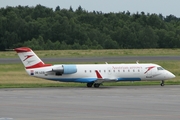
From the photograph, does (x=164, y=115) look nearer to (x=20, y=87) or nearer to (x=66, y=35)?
(x=20, y=87)

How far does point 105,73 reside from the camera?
5453cm

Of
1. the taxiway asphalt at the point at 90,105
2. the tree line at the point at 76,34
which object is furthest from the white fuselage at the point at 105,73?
the tree line at the point at 76,34

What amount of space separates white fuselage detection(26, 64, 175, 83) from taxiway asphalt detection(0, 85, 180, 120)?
5.27 metres

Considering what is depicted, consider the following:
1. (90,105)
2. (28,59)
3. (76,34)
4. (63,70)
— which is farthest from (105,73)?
(76,34)

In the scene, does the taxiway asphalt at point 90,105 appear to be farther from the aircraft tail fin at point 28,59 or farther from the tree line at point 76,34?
the tree line at point 76,34

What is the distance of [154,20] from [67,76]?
116m

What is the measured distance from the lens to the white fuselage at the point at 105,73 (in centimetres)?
5375

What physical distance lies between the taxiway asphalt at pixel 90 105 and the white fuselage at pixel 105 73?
527cm

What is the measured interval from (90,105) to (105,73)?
18.7 m

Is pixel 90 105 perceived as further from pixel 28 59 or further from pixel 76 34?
pixel 76 34

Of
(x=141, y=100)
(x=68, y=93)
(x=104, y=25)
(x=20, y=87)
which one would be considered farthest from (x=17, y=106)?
(x=104, y=25)

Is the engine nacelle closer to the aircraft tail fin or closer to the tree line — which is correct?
the aircraft tail fin

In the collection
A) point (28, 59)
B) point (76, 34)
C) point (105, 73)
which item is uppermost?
point (76, 34)

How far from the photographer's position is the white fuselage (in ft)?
176
